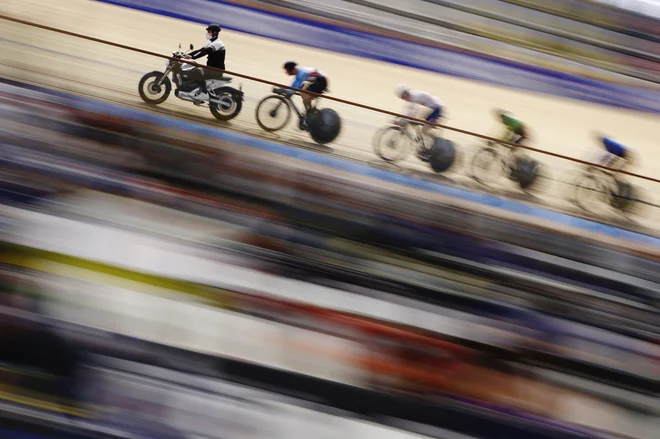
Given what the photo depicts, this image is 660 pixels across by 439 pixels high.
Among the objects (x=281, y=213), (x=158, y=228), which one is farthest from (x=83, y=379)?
(x=281, y=213)

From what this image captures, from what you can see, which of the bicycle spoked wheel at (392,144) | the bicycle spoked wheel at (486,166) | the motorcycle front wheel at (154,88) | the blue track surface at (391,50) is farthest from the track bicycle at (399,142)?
the blue track surface at (391,50)

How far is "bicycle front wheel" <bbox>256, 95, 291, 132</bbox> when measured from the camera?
341 cm

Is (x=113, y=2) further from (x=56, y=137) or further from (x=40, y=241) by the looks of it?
(x=40, y=241)

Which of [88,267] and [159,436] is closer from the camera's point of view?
[159,436]

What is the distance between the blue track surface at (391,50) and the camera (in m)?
7.20

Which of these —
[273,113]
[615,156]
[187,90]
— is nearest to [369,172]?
[273,113]

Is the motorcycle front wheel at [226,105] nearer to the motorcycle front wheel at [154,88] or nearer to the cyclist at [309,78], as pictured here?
the motorcycle front wheel at [154,88]

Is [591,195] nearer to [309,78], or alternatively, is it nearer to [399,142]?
[399,142]

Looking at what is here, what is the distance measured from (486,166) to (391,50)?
4.52 meters

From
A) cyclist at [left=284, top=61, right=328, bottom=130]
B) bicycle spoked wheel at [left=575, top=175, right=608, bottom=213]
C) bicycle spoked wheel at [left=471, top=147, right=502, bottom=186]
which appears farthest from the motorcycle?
bicycle spoked wheel at [left=575, top=175, right=608, bottom=213]

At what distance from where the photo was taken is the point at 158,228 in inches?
114

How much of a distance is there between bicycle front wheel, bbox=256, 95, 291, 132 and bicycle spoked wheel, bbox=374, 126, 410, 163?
46 cm

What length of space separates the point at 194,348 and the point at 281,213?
824mm

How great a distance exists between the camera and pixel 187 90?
3.44m
